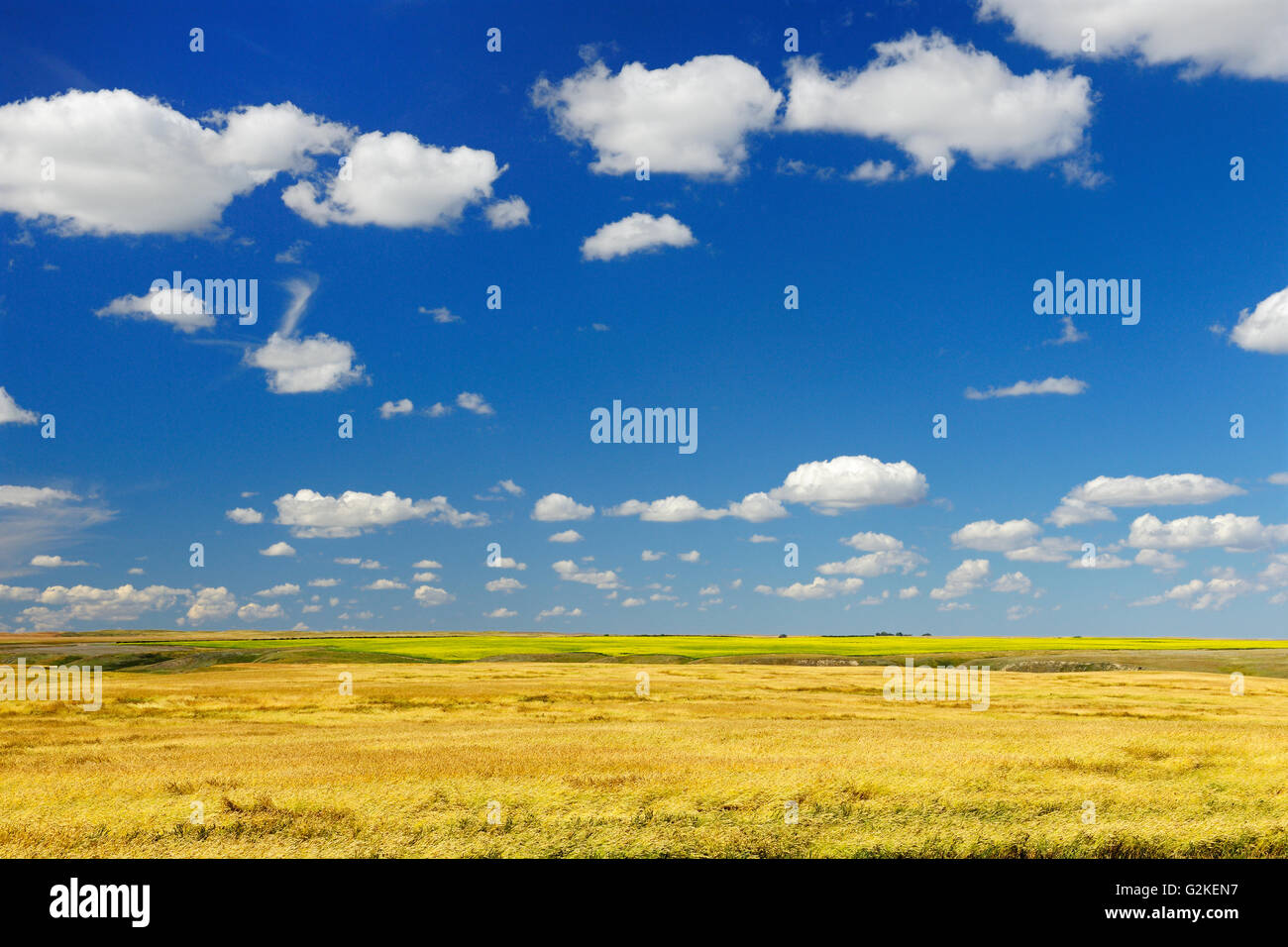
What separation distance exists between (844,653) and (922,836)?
→ 108 metres

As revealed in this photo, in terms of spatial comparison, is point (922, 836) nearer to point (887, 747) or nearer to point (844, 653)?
point (887, 747)

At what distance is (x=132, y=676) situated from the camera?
258 feet

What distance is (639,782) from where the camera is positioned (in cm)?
2606

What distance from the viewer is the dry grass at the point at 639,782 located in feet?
69.2

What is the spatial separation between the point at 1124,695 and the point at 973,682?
43.0 feet

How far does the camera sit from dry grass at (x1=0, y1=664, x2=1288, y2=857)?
69.2ft
